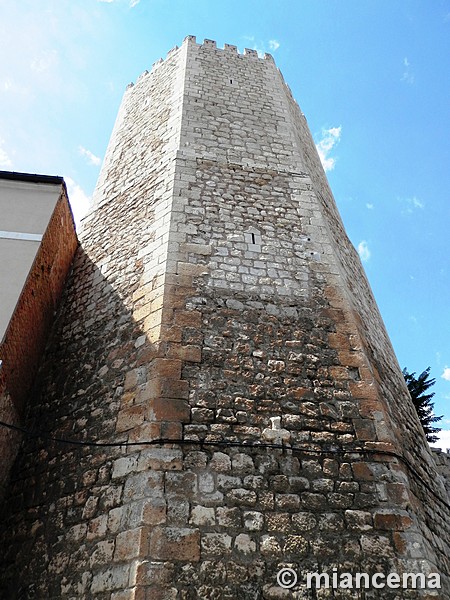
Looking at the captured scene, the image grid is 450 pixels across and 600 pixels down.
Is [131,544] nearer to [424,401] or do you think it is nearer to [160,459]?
[160,459]

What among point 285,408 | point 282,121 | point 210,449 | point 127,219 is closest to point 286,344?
point 285,408

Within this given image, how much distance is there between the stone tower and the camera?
343 centimetres

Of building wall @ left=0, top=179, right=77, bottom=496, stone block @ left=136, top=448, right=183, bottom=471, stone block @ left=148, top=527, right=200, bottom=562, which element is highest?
building wall @ left=0, top=179, right=77, bottom=496

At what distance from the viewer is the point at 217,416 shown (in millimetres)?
4039

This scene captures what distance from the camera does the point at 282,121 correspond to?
7.87 metres

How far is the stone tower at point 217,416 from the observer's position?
3.43 m

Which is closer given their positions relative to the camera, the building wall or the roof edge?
the building wall

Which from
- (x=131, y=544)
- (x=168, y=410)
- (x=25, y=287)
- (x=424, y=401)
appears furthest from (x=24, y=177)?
(x=424, y=401)

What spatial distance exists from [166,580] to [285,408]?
1.72 metres

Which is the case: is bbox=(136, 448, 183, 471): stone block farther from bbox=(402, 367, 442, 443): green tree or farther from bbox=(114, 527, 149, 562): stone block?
bbox=(402, 367, 442, 443): green tree

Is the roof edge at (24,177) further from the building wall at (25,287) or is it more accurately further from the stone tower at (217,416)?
the stone tower at (217,416)

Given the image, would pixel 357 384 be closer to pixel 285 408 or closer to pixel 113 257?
pixel 285 408

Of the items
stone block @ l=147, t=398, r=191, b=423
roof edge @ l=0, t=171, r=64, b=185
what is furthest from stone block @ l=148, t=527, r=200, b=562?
roof edge @ l=0, t=171, r=64, b=185

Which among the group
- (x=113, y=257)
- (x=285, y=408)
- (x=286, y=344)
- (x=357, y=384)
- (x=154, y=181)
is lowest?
(x=285, y=408)
